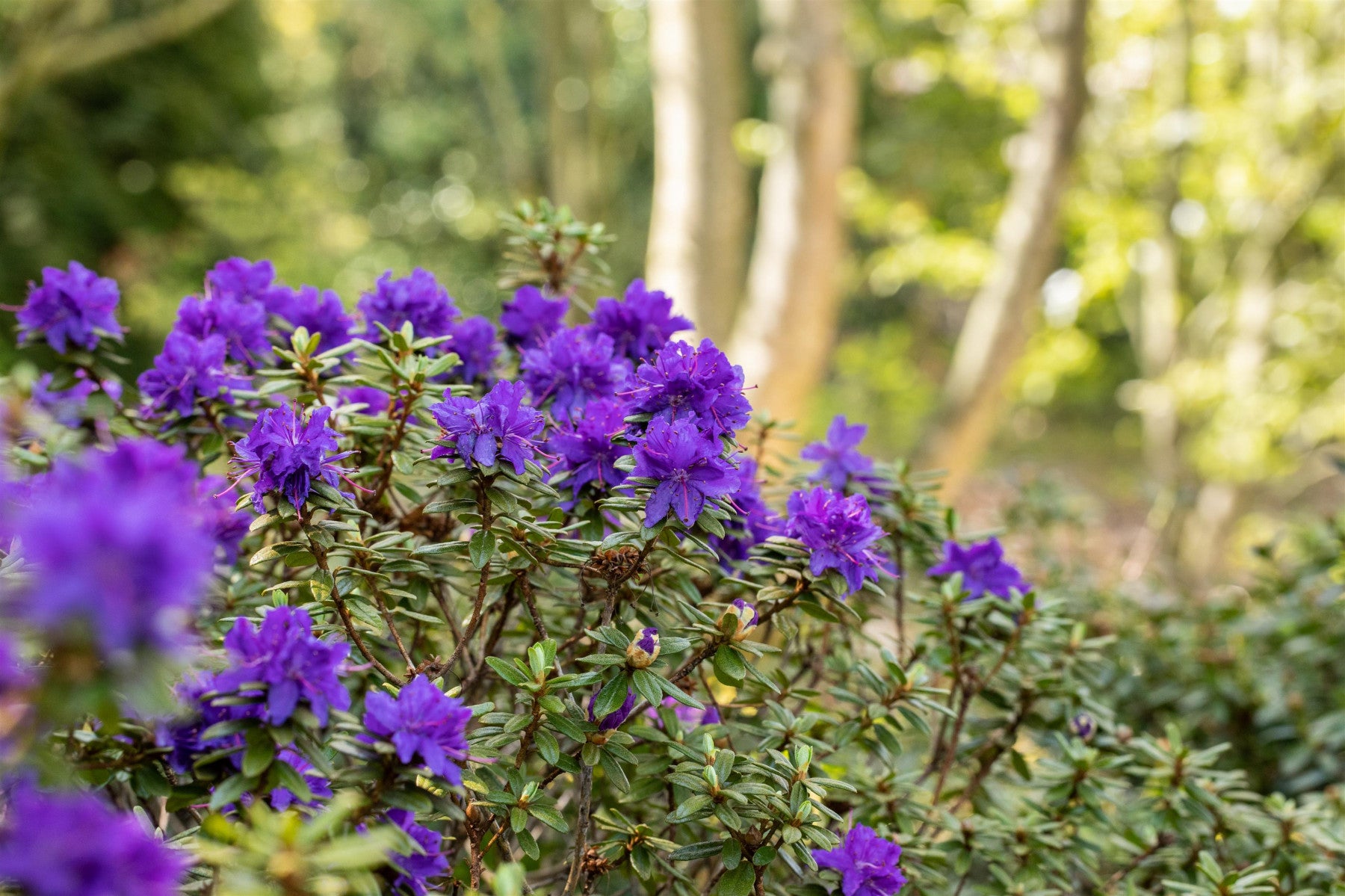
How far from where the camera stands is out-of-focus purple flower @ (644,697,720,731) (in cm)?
129

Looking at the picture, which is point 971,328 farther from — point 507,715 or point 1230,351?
point 507,715

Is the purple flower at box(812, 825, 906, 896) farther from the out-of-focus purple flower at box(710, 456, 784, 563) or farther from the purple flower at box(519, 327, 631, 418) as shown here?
the purple flower at box(519, 327, 631, 418)

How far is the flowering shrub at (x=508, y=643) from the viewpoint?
68cm

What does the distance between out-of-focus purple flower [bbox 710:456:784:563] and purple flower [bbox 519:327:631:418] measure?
8.6 inches

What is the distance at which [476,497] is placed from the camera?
111 centimetres

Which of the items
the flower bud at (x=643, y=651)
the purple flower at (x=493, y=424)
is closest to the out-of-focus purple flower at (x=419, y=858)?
the flower bud at (x=643, y=651)

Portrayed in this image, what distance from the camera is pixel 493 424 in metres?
1.07

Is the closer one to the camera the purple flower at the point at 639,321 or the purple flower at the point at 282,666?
the purple flower at the point at 282,666

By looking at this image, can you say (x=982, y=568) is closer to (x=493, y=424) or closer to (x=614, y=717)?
(x=614, y=717)

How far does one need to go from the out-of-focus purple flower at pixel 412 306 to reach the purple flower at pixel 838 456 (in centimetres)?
60

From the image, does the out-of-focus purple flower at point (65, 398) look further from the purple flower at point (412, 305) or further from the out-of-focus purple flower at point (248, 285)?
the purple flower at point (412, 305)

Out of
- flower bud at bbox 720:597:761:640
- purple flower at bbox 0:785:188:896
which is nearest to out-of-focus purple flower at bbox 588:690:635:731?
flower bud at bbox 720:597:761:640

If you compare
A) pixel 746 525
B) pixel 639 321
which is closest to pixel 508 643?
pixel 746 525

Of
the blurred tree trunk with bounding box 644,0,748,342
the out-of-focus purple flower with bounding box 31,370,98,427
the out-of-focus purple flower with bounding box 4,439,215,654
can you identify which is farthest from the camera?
the blurred tree trunk with bounding box 644,0,748,342
